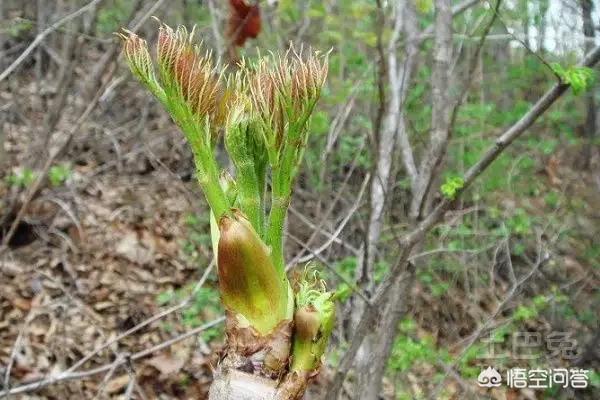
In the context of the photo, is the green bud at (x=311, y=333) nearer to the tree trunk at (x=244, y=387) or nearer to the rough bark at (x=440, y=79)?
the tree trunk at (x=244, y=387)

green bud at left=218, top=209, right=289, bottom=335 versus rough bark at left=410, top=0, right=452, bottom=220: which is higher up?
rough bark at left=410, top=0, right=452, bottom=220

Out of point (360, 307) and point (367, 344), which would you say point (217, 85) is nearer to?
point (367, 344)

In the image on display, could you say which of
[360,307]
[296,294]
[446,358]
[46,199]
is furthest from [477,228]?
[296,294]

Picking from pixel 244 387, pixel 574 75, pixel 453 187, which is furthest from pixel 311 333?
pixel 574 75

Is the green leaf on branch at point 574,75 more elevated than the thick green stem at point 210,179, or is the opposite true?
the green leaf on branch at point 574,75

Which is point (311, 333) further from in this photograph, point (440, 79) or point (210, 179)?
point (440, 79)

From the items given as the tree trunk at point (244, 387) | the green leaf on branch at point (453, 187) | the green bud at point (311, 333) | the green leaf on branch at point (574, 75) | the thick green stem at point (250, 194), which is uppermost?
the green leaf on branch at point (574, 75)

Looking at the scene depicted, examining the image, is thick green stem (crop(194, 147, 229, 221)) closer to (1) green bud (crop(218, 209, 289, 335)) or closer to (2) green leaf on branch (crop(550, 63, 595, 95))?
(1) green bud (crop(218, 209, 289, 335))

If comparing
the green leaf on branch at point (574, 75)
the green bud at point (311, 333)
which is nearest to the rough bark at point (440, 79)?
the green leaf on branch at point (574, 75)

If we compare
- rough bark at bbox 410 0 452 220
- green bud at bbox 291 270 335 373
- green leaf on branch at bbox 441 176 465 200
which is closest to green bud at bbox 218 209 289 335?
green bud at bbox 291 270 335 373
